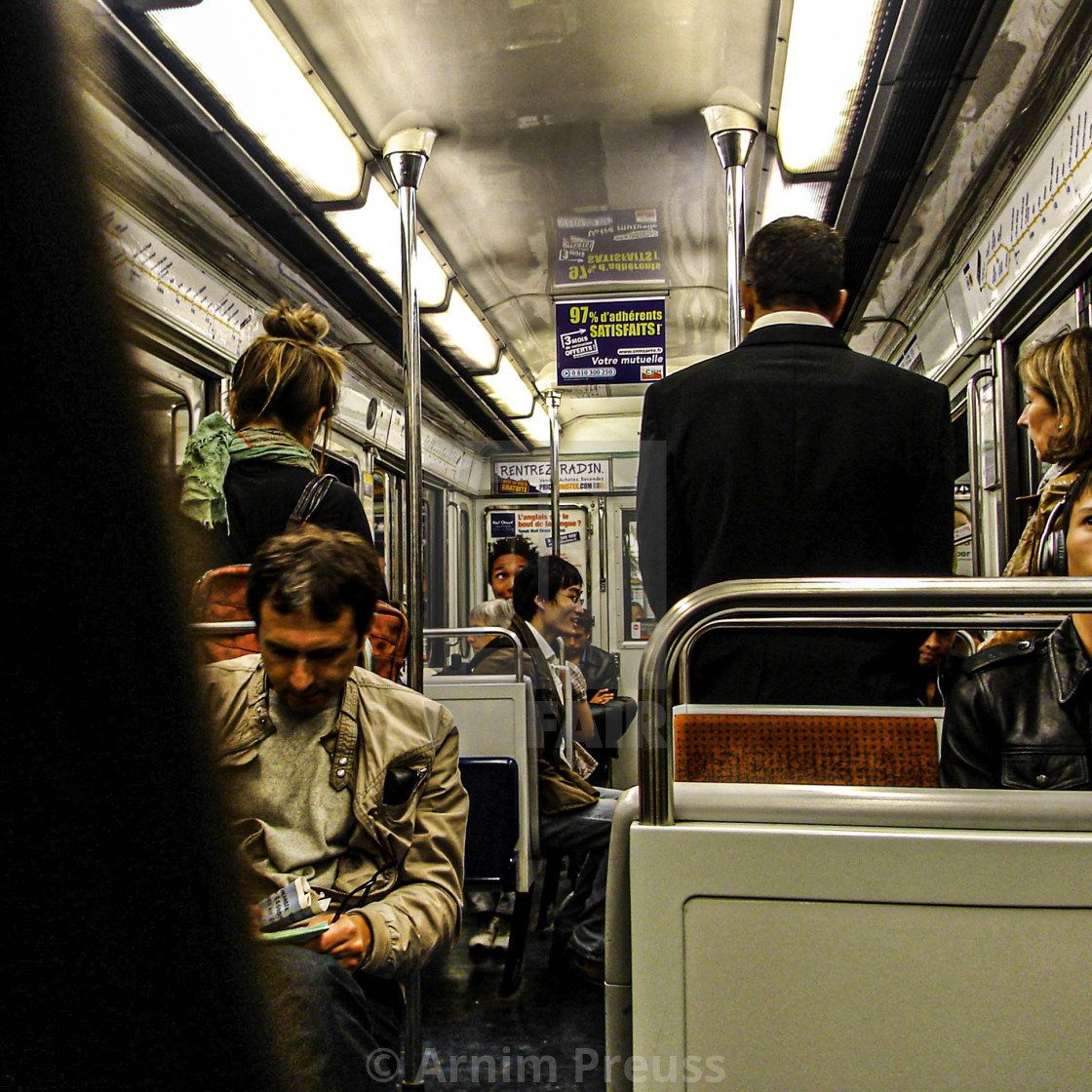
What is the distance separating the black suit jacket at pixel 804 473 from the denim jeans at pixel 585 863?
1.68 meters

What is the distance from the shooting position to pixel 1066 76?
286 cm

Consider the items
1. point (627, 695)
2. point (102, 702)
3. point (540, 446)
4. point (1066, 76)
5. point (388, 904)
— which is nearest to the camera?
point (102, 702)

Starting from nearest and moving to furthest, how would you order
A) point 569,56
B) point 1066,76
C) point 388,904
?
point 388,904
point 1066,76
point 569,56

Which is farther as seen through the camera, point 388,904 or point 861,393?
point 861,393

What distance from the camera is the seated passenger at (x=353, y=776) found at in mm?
1467

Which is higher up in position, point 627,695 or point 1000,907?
point 1000,907

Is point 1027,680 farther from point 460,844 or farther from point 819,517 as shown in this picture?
point 460,844

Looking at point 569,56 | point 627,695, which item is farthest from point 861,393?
point 627,695

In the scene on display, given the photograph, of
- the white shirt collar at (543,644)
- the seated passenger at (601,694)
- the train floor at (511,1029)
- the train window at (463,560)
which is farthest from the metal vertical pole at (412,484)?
the train window at (463,560)

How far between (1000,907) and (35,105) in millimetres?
1013

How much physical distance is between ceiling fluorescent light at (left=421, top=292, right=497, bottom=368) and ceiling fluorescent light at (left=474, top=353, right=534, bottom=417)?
Result: 8.2 inches

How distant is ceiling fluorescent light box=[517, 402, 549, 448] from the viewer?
8.59 metres

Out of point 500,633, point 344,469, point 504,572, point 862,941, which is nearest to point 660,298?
point 504,572

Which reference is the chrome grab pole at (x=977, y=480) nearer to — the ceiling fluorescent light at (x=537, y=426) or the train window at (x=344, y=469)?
the train window at (x=344, y=469)
